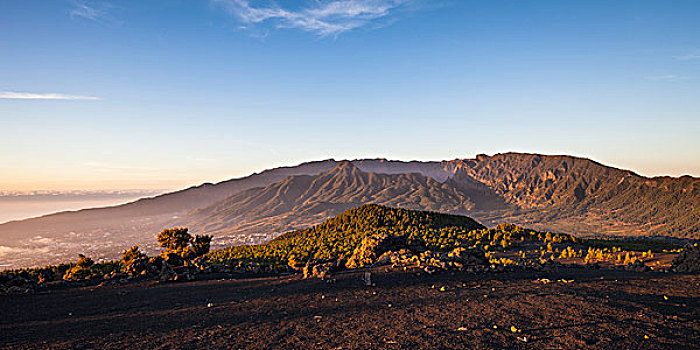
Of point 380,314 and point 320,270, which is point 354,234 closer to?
point 320,270

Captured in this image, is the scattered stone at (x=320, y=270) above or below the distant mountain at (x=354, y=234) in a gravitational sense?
above

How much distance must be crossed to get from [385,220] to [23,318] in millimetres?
46905

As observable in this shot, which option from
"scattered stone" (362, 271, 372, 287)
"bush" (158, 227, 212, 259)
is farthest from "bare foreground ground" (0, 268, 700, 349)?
"bush" (158, 227, 212, 259)

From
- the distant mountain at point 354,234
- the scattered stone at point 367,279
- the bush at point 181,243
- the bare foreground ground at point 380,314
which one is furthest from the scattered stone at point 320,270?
the bush at point 181,243

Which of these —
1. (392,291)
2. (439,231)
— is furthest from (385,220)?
(392,291)

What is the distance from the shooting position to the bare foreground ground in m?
12.8

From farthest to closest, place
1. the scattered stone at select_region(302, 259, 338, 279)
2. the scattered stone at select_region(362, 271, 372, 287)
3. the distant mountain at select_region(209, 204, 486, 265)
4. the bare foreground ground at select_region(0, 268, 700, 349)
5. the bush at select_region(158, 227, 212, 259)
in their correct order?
the distant mountain at select_region(209, 204, 486, 265) → the bush at select_region(158, 227, 212, 259) → the scattered stone at select_region(302, 259, 338, 279) → the scattered stone at select_region(362, 271, 372, 287) → the bare foreground ground at select_region(0, 268, 700, 349)

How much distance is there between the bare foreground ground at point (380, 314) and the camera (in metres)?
12.8

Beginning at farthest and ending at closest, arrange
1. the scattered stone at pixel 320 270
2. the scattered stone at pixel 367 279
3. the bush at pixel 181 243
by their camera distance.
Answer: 1. the bush at pixel 181 243
2. the scattered stone at pixel 320 270
3. the scattered stone at pixel 367 279

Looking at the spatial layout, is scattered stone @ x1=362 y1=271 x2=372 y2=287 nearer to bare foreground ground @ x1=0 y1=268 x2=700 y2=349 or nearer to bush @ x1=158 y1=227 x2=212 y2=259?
bare foreground ground @ x1=0 y1=268 x2=700 y2=349

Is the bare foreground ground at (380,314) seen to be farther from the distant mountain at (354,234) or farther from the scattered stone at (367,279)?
the distant mountain at (354,234)

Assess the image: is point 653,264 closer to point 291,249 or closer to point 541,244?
point 541,244

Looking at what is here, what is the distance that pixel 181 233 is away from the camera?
1374 inches

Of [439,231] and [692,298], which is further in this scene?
[439,231]
